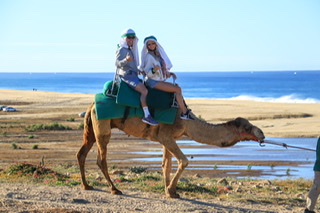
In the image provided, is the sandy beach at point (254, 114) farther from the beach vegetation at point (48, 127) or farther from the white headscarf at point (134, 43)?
the white headscarf at point (134, 43)

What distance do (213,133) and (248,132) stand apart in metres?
0.67

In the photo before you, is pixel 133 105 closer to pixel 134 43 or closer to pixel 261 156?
pixel 134 43

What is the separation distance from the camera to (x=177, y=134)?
1155cm

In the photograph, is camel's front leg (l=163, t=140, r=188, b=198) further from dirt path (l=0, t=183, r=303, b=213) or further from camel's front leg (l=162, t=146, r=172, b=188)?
camel's front leg (l=162, t=146, r=172, b=188)

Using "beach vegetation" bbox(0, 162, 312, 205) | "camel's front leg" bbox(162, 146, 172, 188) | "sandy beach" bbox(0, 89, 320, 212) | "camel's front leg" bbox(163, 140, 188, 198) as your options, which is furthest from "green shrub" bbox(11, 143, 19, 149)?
"camel's front leg" bbox(163, 140, 188, 198)

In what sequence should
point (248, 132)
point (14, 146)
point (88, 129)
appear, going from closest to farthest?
point (248, 132)
point (88, 129)
point (14, 146)

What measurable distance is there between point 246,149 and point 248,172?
721 cm

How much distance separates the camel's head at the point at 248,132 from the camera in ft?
36.0

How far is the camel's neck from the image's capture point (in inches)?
441

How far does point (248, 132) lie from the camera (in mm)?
11078

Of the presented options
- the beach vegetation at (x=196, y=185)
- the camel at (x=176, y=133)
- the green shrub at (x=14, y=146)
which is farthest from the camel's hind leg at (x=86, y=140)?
the green shrub at (x=14, y=146)

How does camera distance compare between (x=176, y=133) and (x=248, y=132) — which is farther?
(x=176, y=133)

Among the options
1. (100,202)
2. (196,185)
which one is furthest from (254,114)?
(100,202)

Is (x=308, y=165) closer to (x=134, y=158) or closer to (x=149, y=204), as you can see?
(x=134, y=158)
